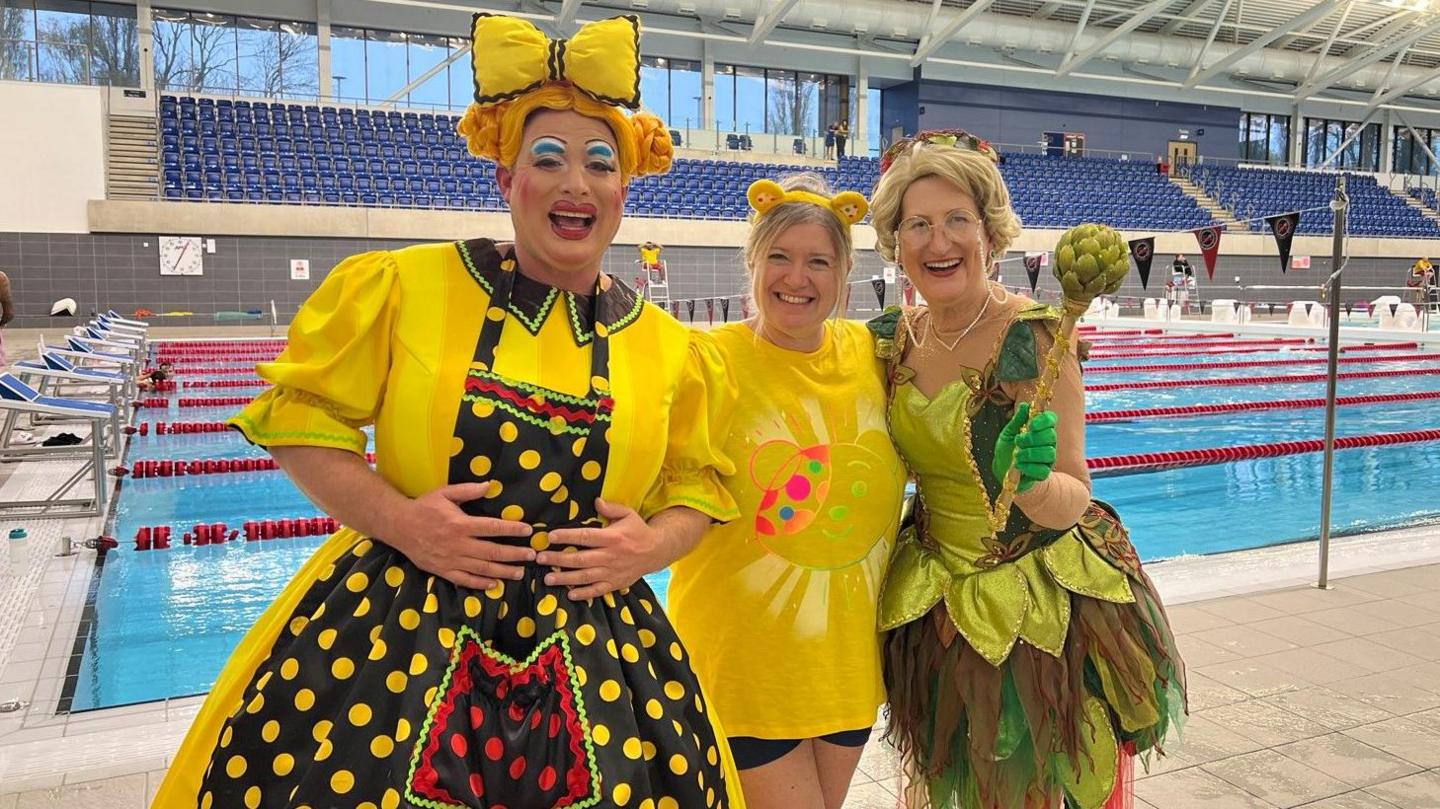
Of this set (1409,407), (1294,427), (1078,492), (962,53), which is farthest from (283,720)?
(962,53)

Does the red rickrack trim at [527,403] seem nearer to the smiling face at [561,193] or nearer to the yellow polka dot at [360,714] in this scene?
the smiling face at [561,193]

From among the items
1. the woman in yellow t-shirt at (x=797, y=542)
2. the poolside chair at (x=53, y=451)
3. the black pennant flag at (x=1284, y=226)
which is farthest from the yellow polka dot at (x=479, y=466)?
the poolside chair at (x=53, y=451)

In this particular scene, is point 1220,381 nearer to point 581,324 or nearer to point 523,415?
point 581,324

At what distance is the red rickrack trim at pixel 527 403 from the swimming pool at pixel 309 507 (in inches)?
114

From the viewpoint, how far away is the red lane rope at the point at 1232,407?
10.4m

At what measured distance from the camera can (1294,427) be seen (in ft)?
32.5

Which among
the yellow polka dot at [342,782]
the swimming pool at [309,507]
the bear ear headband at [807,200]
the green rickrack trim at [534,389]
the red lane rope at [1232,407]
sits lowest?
the swimming pool at [309,507]

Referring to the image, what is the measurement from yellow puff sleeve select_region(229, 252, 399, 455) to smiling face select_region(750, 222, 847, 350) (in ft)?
2.50

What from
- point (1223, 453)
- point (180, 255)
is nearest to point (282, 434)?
point (1223, 453)

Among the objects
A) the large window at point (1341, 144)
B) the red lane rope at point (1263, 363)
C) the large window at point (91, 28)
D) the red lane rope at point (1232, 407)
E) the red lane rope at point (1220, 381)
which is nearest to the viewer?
the red lane rope at point (1232, 407)

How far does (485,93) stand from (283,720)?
840mm

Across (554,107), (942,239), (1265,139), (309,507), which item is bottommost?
(309,507)

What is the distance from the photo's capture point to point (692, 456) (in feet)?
4.94

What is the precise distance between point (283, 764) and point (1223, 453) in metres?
8.48
